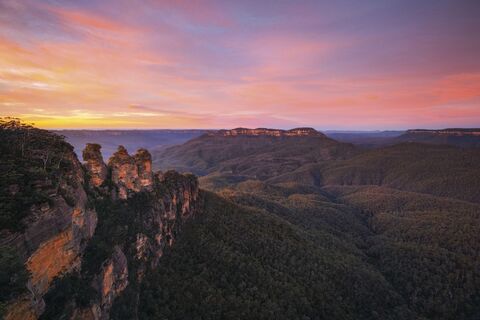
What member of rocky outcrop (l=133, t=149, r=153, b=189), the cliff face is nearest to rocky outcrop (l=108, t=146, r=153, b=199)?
rocky outcrop (l=133, t=149, r=153, b=189)

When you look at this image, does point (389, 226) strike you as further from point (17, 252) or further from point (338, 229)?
point (17, 252)

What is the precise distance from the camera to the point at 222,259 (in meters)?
63.5

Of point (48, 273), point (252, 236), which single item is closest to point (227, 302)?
point (252, 236)

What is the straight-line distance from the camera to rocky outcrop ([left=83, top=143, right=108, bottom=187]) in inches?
1813

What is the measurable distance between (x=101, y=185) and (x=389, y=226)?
152194 mm

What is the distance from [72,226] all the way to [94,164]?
1889 centimetres

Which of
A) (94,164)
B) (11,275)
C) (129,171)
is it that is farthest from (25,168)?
(129,171)

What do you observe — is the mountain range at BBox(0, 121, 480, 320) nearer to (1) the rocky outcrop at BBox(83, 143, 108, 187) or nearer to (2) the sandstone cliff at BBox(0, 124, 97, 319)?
(2) the sandstone cliff at BBox(0, 124, 97, 319)

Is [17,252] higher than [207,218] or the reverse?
higher

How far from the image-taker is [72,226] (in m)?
30.8

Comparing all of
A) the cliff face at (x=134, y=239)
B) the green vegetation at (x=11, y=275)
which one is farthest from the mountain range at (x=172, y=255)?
the cliff face at (x=134, y=239)

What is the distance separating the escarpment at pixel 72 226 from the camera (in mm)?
23672

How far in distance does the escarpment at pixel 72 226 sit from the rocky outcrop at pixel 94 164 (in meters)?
0.16

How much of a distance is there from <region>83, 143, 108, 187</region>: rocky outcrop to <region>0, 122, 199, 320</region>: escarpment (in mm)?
157
